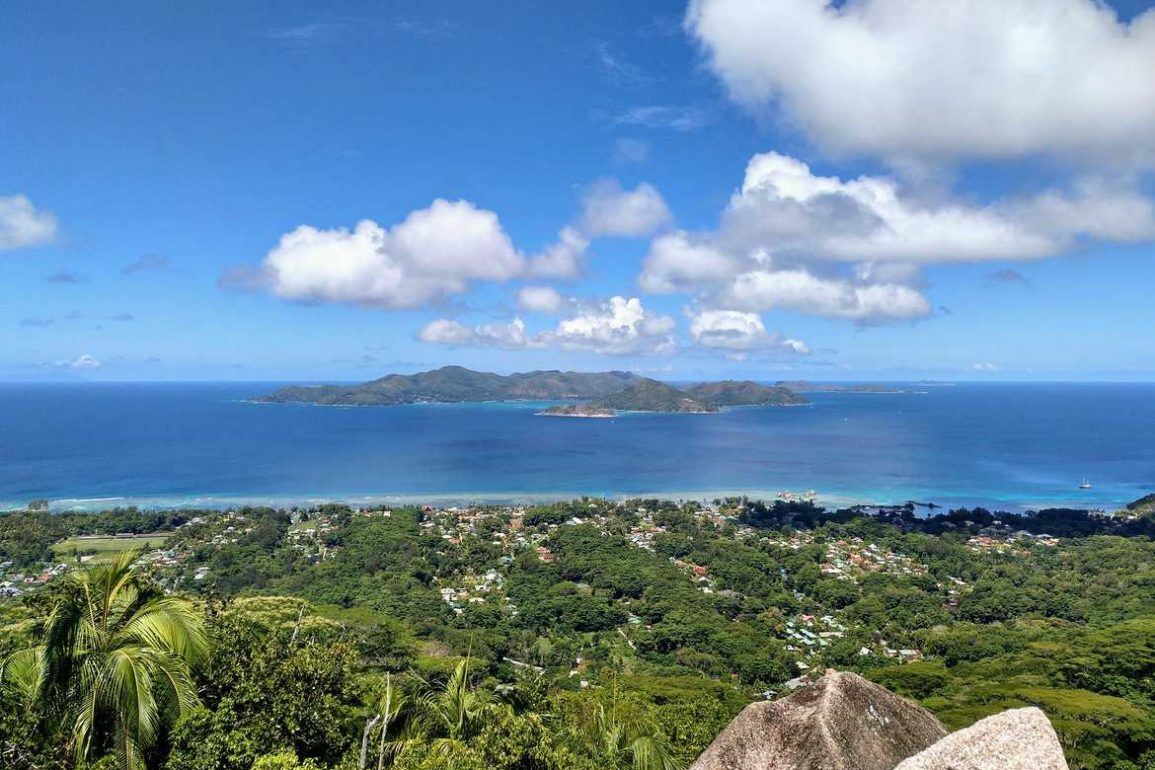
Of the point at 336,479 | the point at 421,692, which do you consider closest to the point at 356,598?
the point at 421,692

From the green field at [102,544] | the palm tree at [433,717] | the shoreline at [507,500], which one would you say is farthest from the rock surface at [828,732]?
the shoreline at [507,500]

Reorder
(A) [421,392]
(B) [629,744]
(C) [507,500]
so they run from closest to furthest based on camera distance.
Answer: (B) [629,744], (C) [507,500], (A) [421,392]

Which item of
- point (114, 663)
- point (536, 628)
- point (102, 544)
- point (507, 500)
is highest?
point (114, 663)

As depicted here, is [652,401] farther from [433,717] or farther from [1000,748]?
[1000,748]

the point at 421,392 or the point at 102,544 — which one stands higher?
the point at 421,392

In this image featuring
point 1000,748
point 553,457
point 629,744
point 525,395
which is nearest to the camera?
point 1000,748

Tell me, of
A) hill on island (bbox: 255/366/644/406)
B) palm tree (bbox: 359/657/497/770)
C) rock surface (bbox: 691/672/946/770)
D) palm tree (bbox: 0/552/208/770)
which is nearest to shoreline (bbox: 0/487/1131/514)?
palm tree (bbox: 359/657/497/770)

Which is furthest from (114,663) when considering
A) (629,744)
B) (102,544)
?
(102,544)

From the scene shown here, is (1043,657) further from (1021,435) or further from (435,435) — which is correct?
(1021,435)
